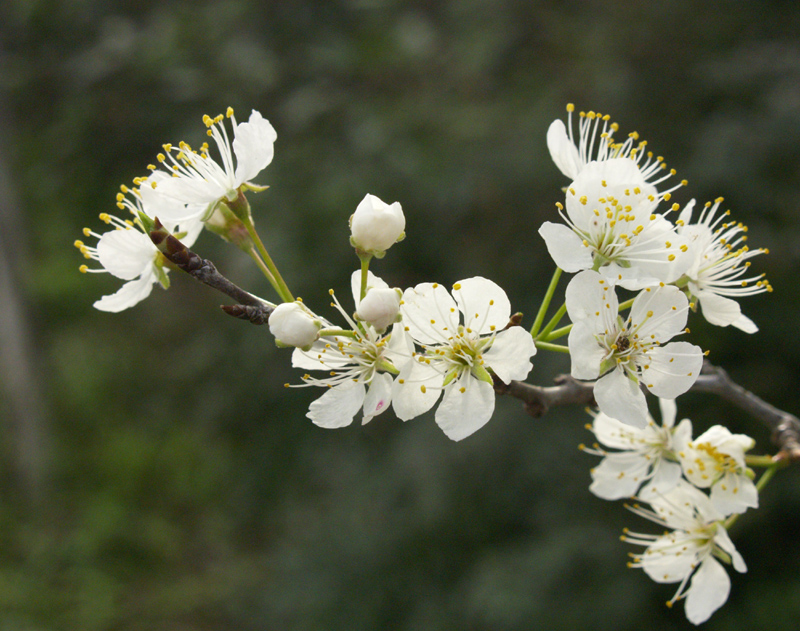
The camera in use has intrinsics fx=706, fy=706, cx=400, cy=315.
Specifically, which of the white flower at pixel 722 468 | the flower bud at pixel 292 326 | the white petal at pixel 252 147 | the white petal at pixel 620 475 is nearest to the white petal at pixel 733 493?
the white flower at pixel 722 468

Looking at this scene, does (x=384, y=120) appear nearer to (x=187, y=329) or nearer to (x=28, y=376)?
(x=187, y=329)

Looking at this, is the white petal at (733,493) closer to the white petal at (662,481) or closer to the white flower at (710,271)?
the white petal at (662,481)

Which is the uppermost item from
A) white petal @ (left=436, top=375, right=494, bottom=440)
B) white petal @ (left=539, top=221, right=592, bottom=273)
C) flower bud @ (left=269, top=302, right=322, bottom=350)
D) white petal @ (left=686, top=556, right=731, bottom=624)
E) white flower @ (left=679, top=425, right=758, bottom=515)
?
white petal @ (left=539, top=221, right=592, bottom=273)

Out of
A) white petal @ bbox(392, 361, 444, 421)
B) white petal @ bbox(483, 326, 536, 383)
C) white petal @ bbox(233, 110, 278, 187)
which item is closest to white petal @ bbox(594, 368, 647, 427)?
white petal @ bbox(483, 326, 536, 383)

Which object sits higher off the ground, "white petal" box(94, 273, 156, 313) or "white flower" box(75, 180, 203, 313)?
"white flower" box(75, 180, 203, 313)

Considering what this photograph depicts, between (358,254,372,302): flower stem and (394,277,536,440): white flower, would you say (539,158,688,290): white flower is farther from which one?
(358,254,372,302): flower stem

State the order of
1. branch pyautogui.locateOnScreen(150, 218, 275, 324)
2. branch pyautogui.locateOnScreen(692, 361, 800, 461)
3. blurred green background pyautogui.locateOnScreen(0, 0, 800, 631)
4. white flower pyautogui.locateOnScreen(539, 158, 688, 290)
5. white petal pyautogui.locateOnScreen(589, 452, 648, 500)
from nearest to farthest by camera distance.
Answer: branch pyautogui.locateOnScreen(150, 218, 275, 324) → white flower pyautogui.locateOnScreen(539, 158, 688, 290) → branch pyautogui.locateOnScreen(692, 361, 800, 461) → white petal pyautogui.locateOnScreen(589, 452, 648, 500) → blurred green background pyautogui.locateOnScreen(0, 0, 800, 631)

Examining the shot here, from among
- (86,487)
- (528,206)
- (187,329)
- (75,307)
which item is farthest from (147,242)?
(75,307)

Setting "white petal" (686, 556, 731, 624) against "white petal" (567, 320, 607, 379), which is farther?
"white petal" (686, 556, 731, 624)
